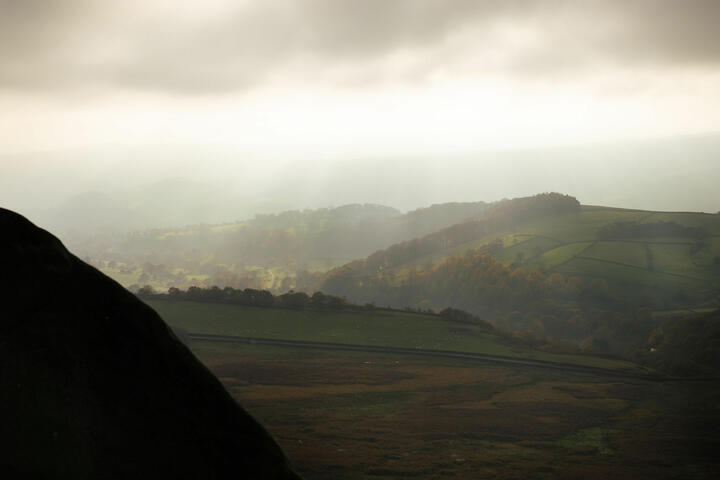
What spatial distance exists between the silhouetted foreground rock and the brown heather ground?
18.1 metres

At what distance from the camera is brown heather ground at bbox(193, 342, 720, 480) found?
3478 centimetres

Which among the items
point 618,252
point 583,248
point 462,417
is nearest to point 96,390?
point 462,417

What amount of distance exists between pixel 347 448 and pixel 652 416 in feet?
107

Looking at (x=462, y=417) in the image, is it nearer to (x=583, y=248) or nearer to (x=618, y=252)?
(x=618, y=252)

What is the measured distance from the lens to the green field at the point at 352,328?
→ 76750 millimetres

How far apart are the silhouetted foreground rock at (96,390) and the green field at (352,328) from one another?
209ft

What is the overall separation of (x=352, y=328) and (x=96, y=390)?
236ft

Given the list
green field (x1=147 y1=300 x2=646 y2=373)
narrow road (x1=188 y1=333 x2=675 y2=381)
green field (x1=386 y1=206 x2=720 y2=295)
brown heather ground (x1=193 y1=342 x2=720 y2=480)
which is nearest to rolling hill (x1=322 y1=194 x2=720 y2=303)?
green field (x1=386 y1=206 x2=720 y2=295)

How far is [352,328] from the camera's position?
269 feet

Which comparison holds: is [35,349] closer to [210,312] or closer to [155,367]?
[155,367]

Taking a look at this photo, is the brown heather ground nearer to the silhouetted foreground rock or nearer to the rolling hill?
the silhouetted foreground rock

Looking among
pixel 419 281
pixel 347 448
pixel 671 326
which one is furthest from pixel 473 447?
pixel 419 281

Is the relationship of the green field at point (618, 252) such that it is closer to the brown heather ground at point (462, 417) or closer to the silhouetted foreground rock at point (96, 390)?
the brown heather ground at point (462, 417)

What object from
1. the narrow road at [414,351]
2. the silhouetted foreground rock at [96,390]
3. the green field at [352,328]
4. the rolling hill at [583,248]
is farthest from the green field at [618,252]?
the silhouetted foreground rock at [96,390]
